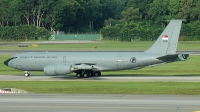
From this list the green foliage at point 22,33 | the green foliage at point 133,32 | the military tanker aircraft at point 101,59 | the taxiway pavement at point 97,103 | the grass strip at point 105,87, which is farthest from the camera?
the green foliage at point 22,33

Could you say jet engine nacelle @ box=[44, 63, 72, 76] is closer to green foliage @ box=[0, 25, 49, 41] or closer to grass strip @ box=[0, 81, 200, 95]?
grass strip @ box=[0, 81, 200, 95]

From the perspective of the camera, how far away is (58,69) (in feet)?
165

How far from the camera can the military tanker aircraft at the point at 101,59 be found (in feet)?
165

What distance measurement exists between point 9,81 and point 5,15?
129874mm

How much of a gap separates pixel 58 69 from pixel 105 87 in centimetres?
913

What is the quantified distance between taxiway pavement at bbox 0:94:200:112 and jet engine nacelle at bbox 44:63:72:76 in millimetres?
13824

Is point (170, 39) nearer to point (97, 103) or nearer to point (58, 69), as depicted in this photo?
point (58, 69)

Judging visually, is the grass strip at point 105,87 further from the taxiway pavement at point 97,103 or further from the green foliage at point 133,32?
the green foliage at point 133,32

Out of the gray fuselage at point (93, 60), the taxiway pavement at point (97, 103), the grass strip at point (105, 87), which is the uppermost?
the gray fuselage at point (93, 60)

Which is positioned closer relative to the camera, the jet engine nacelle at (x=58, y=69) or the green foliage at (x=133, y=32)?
the jet engine nacelle at (x=58, y=69)

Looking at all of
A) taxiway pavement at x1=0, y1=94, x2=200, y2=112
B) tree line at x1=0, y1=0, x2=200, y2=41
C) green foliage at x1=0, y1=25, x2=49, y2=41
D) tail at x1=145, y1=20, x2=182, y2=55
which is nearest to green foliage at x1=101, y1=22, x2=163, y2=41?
tree line at x1=0, y1=0, x2=200, y2=41

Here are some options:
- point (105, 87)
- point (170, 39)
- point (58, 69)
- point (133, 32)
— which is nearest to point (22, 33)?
point (133, 32)

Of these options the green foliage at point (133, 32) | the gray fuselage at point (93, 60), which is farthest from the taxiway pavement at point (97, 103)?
the green foliage at point (133, 32)

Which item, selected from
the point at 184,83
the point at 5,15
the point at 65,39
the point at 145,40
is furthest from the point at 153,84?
the point at 5,15
